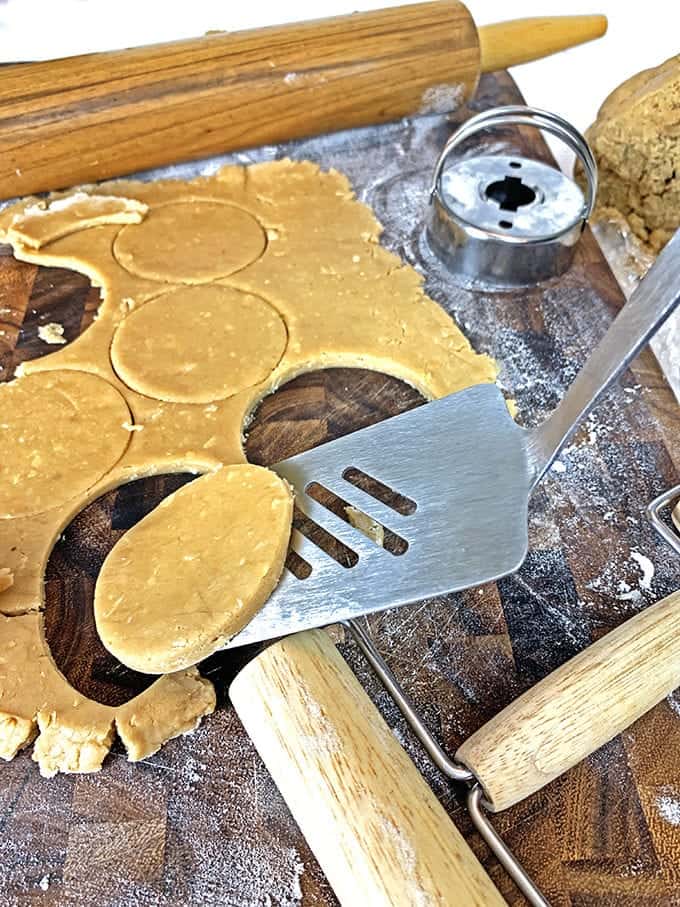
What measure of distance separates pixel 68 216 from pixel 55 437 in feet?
1.88

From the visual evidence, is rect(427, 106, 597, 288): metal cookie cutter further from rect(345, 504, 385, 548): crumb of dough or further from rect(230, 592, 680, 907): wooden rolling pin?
rect(230, 592, 680, 907): wooden rolling pin

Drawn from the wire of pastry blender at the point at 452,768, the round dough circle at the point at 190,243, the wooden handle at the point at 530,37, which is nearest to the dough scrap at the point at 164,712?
the wire of pastry blender at the point at 452,768

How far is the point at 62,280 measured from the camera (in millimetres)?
1555

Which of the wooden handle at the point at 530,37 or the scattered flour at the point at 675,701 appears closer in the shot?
the scattered flour at the point at 675,701

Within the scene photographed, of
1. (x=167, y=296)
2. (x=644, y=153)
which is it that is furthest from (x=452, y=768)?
(x=644, y=153)

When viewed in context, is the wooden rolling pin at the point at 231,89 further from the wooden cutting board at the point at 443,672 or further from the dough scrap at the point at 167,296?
the wooden cutting board at the point at 443,672

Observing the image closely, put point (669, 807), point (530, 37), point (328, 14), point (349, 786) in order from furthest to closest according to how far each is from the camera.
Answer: point (328, 14) → point (530, 37) → point (669, 807) → point (349, 786)

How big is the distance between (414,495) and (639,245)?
2.90ft

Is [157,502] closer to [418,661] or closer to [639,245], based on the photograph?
[418,661]

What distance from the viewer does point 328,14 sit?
2441 mm

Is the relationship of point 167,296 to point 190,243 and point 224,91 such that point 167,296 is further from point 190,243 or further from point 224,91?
point 224,91

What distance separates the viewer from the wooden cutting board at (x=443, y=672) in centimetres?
92

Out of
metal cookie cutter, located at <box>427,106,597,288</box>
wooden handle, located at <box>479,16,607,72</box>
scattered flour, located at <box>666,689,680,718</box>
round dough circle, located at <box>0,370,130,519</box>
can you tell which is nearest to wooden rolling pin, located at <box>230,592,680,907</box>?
scattered flour, located at <box>666,689,680,718</box>

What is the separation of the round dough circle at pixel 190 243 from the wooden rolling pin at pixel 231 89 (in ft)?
0.57
